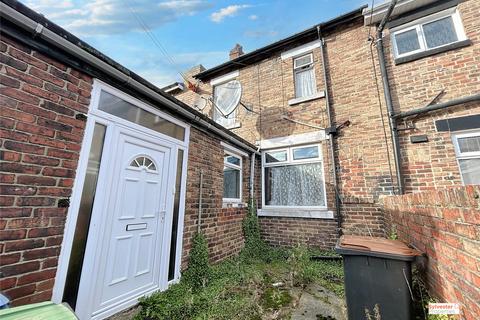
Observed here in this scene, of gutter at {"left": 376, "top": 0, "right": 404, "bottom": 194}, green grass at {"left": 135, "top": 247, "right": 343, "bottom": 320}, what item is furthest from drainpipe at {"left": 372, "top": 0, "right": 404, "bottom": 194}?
green grass at {"left": 135, "top": 247, "right": 343, "bottom": 320}

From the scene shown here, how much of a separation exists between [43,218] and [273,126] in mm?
5927

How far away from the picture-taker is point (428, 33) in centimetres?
532

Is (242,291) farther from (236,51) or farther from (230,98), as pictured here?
(236,51)

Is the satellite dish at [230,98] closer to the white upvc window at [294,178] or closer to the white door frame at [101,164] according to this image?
the white upvc window at [294,178]

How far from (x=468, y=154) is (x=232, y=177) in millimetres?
5436

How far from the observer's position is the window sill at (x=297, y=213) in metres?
5.55

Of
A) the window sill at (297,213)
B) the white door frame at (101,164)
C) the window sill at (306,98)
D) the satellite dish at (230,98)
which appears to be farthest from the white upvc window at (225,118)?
the white door frame at (101,164)

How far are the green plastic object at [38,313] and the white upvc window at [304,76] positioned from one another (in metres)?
6.76

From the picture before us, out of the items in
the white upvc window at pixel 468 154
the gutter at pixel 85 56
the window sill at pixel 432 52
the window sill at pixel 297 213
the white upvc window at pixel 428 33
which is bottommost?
the window sill at pixel 297 213

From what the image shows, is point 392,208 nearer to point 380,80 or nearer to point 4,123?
point 380,80

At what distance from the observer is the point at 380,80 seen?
552cm

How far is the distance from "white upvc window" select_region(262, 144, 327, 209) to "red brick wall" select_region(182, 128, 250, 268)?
4.83ft

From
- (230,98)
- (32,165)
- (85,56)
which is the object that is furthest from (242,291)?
(230,98)

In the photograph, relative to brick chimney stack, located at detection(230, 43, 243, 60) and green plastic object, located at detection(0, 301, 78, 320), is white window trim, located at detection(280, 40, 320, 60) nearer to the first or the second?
brick chimney stack, located at detection(230, 43, 243, 60)
